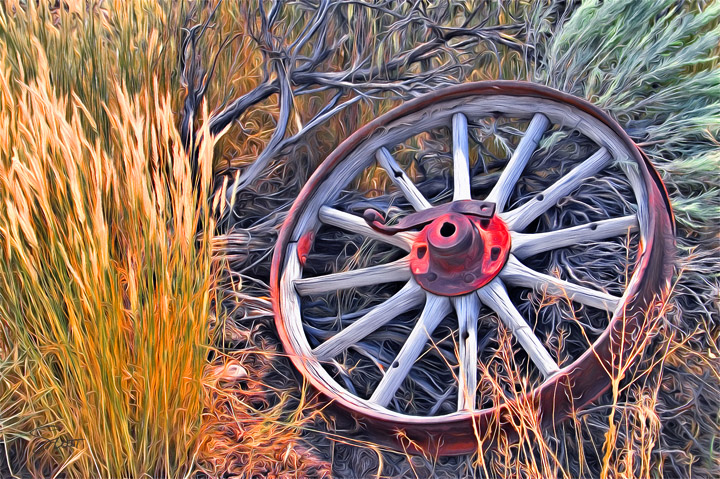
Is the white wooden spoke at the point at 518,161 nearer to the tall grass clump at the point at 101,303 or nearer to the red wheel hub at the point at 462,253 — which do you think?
the red wheel hub at the point at 462,253

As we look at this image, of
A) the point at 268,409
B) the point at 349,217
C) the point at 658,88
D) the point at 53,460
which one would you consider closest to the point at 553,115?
the point at 658,88

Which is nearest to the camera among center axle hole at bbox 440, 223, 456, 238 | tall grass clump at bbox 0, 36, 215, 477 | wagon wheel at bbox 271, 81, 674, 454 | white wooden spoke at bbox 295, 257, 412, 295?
tall grass clump at bbox 0, 36, 215, 477

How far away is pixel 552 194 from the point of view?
2357 mm

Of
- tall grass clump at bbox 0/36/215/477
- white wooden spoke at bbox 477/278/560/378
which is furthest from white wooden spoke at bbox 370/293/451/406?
tall grass clump at bbox 0/36/215/477

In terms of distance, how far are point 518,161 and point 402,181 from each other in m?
0.40

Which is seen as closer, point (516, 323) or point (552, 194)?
point (516, 323)

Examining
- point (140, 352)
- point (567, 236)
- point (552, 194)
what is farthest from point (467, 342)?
point (140, 352)

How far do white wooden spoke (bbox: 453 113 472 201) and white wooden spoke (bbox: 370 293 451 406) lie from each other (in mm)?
376

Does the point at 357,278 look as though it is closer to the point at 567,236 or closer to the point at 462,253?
the point at 462,253

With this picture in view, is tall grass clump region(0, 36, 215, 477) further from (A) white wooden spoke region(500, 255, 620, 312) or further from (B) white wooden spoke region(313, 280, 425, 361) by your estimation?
(A) white wooden spoke region(500, 255, 620, 312)

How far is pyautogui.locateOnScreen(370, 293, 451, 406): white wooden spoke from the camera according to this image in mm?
2268

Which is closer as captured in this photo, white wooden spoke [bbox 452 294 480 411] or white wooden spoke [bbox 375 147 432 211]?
white wooden spoke [bbox 452 294 480 411]

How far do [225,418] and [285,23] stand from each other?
1.75m
